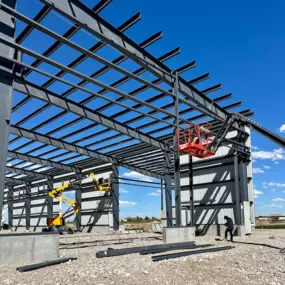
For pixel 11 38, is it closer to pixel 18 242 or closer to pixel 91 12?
pixel 91 12

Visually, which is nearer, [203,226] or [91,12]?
[91,12]

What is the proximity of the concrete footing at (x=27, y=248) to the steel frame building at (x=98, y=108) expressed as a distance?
1.47 meters

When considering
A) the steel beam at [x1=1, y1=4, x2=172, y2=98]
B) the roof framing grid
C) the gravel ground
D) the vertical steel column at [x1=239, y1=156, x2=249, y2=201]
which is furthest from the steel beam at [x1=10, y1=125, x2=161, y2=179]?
the gravel ground

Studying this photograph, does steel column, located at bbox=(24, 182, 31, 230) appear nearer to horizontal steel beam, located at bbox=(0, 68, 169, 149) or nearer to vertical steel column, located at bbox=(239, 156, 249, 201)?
horizontal steel beam, located at bbox=(0, 68, 169, 149)

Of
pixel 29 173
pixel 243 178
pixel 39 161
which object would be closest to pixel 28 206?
pixel 29 173

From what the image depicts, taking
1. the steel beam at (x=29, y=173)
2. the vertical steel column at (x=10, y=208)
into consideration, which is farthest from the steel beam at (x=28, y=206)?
the vertical steel column at (x=10, y=208)

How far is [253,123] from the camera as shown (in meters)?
19.1

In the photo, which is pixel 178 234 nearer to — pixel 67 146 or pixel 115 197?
pixel 67 146

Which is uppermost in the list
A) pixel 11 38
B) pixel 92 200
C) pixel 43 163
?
pixel 11 38

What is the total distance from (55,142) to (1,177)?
14.2m

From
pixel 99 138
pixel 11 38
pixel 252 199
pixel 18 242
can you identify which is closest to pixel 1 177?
pixel 18 242

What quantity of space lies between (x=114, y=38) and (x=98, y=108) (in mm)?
6375

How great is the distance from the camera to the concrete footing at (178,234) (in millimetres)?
13172

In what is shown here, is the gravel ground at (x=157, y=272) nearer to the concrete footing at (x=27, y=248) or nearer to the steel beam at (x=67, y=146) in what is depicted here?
the concrete footing at (x=27, y=248)
